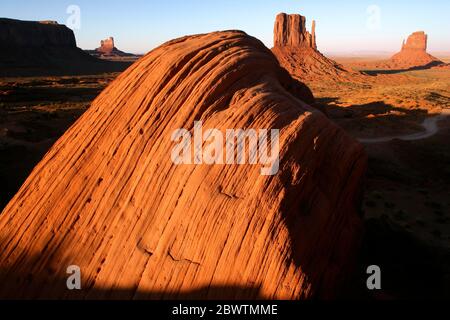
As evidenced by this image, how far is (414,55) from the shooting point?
167 metres

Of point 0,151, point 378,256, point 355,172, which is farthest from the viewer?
point 0,151

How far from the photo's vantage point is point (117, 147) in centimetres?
767

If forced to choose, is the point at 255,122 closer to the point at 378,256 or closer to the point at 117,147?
the point at 117,147

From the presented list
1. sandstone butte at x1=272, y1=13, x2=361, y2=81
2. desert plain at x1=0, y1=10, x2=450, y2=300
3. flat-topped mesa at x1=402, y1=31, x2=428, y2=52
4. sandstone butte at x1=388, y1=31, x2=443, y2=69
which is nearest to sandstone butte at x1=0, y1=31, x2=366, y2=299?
desert plain at x1=0, y1=10, x2=450, y2=300

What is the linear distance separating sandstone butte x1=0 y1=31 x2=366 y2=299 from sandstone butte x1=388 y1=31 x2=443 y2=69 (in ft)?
556

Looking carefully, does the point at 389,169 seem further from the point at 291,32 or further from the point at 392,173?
the point at 291,32

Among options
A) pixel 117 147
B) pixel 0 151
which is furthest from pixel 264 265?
pixel 0 151

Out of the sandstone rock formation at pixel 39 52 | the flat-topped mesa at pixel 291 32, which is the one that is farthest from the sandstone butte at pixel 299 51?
the sandstone rock formation at pixel 39 52

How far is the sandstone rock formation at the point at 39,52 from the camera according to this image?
100 m

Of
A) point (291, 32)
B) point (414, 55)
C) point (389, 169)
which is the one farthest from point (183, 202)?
point (414, 55)

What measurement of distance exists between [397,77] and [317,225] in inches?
4208

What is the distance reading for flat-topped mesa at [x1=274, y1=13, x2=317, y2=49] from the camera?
11094 centimetres

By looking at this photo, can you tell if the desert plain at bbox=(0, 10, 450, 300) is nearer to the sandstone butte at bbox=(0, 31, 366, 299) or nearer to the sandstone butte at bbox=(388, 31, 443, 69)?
the sandstone butte at bbox=(0, 31, 366, 299)

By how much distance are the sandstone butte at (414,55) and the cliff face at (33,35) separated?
476ft
